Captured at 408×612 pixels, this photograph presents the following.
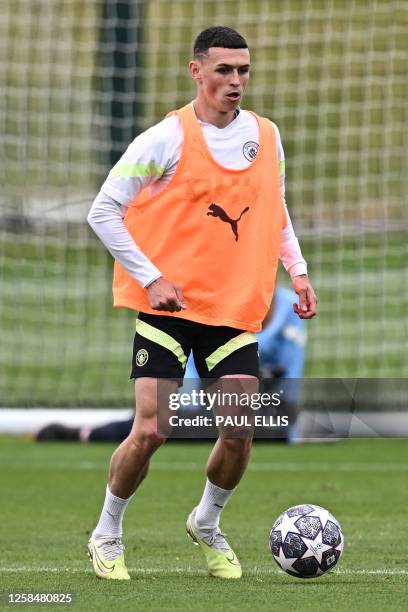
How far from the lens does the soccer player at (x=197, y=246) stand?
6188 mm

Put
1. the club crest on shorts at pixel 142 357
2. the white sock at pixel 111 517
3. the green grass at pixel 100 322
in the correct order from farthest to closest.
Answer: the green grass at pixel 100 322, the white sock at pixel 111 517, the club crest on shorts at pixel 142 357

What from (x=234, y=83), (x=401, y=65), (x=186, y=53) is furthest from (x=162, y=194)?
(x=186, y=53)

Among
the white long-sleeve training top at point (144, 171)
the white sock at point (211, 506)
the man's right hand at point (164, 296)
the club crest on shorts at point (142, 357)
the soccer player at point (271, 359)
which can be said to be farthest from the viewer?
the soccer player at point (271, 359)

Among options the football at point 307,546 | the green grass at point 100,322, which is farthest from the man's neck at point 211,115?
the green grass at point 100,322

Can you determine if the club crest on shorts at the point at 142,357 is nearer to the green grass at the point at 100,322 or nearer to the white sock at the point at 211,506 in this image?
the white sock at the point at 211,506

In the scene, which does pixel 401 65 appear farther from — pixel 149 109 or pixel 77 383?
pixel 77 383

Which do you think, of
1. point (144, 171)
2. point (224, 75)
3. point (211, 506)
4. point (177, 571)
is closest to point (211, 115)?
point (224, 75)

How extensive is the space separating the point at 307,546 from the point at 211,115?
1.82 m

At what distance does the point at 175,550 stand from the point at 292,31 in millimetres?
8141

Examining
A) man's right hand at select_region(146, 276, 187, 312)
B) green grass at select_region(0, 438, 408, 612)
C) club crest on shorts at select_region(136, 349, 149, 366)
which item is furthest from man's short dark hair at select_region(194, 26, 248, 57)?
green grass at select_region(0, 438, 408, 612)

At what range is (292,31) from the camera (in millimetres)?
14352

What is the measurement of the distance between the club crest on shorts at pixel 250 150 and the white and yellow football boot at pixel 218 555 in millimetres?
1598

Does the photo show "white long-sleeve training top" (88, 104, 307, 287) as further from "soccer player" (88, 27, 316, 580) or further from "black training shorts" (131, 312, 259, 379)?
"black training shorts" (131, 312, 259, 379)

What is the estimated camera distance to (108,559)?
247 inches
